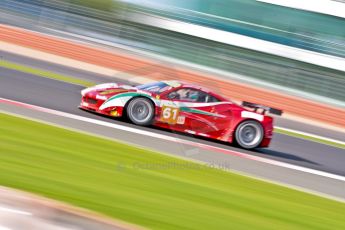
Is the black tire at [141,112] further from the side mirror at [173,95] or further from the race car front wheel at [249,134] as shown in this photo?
the race car front wheel at [249,134]

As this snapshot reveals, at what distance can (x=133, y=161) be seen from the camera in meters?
8.84

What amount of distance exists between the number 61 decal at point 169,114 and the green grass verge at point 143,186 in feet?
6.85

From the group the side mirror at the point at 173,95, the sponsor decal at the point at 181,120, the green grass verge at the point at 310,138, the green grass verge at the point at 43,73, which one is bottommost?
the green grass verge at the point at 310,138

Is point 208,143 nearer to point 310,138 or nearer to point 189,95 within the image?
point 189,95

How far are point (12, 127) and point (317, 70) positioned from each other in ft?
53.1

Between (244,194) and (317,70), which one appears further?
(317,70)

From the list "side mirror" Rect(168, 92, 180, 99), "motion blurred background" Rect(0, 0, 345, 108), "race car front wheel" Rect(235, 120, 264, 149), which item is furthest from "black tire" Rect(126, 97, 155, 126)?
"motion blurred background" Rect(0, 0, 345, 108)

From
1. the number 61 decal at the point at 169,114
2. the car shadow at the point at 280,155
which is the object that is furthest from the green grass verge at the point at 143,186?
the car shadow at the point at 280,155

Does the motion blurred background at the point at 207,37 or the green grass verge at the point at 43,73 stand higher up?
the motion blurred background at the point at 207,37

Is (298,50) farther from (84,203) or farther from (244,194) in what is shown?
(84,203)

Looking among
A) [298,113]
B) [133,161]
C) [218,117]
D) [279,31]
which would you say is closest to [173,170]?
[133,161]

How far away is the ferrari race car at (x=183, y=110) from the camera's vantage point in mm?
11812

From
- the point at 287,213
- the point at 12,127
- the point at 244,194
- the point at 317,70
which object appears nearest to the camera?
the point at 287,213

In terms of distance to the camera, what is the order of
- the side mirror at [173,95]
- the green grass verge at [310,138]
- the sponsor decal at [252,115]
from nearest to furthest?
the side mirror at [173,95] → the sponsor decal at [252,115] → the green grass verge at [310,138]
